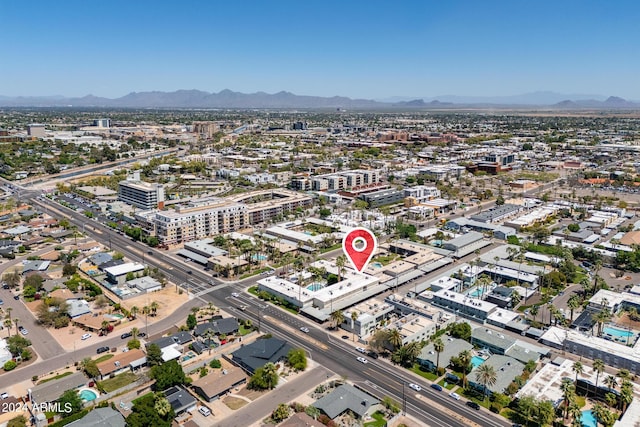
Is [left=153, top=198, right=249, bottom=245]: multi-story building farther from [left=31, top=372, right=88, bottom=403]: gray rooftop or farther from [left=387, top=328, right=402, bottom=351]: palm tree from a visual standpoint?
[left=387, top=328, right=402, bottom=351]: palm tree

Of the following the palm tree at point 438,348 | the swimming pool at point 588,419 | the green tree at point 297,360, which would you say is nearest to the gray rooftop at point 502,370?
the palm tree at point 438,348

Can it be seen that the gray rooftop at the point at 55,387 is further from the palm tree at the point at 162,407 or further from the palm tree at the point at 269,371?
the palm tree at the point at 269,371

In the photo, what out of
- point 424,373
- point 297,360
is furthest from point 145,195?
point 424,373

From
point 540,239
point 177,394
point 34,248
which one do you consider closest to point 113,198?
point 34,248

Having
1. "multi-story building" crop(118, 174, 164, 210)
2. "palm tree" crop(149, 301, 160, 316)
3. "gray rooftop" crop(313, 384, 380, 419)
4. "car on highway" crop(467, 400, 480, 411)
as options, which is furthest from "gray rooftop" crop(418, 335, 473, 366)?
"multi-story building" crop(118, 174, 164, 210)

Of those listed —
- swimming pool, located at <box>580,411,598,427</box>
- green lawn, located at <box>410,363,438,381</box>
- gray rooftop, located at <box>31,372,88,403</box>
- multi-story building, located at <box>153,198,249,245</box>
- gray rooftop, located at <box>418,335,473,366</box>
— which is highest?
multi-story building, located at <box>153,198,249,245</box>

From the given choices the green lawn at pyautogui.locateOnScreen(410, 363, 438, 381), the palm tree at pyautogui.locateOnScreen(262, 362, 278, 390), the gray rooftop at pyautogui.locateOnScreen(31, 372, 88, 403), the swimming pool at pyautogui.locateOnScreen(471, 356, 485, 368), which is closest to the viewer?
the gray rooftop at pyautogui.locateOnScreen(31, 372, 88, 403)
